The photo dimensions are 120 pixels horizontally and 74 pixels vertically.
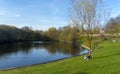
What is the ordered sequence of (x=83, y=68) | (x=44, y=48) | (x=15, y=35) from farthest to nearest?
(x=15, y=35) < (x=44, y=48) < (x=83, y=68)

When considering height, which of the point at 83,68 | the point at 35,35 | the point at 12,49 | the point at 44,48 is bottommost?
the point at 44,48

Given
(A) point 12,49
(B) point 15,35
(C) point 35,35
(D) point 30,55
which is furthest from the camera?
(C) point 35,35

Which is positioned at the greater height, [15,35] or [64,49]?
[15,35]

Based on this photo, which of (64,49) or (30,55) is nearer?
(30,55)

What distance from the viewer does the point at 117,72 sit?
1137 cm

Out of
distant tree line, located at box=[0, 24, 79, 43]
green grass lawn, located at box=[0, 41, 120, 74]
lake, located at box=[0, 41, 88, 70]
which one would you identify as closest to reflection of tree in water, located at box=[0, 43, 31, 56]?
lake, located at box=[0, 41, 88, 70]

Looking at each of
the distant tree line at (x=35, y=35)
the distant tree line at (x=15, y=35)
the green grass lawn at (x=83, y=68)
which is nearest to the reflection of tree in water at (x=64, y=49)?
the green grass lawn at (x=83, y=68)

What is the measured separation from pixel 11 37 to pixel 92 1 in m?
96.9

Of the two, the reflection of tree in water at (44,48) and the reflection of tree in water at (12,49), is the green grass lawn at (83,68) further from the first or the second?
the reflection of tree in water at (12,49)

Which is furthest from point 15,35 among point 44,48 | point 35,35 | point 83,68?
point 83,68

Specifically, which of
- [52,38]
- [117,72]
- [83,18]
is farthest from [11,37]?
[117,72]

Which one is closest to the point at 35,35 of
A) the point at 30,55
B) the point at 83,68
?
the point at 30,55

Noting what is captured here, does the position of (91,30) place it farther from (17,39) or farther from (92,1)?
(17,39)

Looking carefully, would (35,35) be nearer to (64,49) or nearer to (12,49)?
(12,49)
